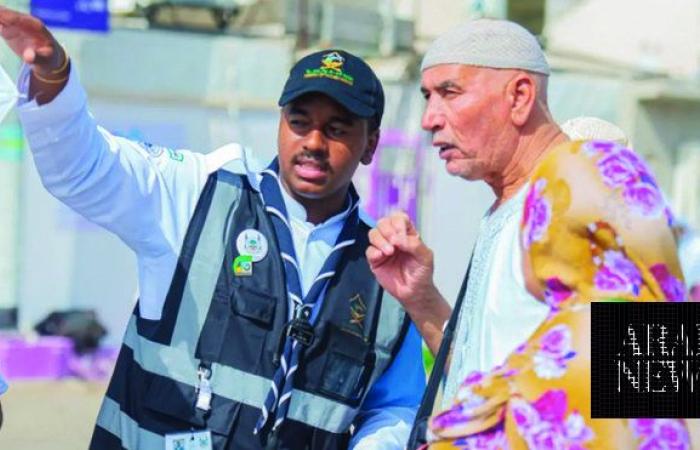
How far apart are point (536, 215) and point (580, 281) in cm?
13

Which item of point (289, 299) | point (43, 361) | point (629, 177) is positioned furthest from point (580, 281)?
point (43, 361)

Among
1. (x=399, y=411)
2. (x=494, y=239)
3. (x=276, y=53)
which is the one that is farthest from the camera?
(x=276, y=53)

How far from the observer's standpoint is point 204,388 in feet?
9.62

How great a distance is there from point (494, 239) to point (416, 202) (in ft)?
33.1

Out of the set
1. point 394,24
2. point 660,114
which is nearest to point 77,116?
point 394,24

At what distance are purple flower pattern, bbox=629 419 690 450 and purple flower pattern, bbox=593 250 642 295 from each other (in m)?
0.21

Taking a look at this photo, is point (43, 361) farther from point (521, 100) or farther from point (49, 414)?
point (521, 100)

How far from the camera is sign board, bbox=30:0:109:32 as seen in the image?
10.3 meters

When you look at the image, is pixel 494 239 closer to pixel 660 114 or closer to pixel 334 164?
pixel 334 164

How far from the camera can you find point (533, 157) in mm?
2518

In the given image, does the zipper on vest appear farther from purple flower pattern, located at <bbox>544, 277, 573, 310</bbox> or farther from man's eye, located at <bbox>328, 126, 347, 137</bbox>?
purple flower pattern, located at <bbox>544, 277, 573, 310</bbox>

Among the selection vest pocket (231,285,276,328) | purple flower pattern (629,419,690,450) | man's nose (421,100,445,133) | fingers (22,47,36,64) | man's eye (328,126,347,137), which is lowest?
purple flower pattern (629,419,690,450)

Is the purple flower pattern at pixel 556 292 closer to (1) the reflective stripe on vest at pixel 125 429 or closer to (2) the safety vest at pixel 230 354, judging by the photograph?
(2) the safety vest at pixel 230 354

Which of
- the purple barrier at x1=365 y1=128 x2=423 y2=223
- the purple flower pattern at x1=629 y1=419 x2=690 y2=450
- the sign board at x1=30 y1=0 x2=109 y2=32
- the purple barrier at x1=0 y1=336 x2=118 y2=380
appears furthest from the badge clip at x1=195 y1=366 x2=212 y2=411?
the purple barrier at x1=365 y1=128 x2=423 y2=223
